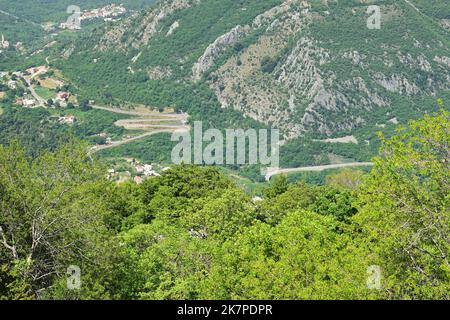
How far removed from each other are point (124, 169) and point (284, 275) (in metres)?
101

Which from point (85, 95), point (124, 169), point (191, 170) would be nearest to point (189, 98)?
point (85, 95)

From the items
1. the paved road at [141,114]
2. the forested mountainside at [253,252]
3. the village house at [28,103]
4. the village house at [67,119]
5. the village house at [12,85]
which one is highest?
the forested mountainside at [253,252]

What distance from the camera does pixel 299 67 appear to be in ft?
518

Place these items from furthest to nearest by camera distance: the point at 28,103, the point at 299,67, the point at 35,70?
1. the point at 35,70
2. the point at 28,103
3. the point at 299,67

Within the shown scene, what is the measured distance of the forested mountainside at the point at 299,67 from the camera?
150m

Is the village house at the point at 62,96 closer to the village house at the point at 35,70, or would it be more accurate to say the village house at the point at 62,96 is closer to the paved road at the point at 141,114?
the paved road at the point at 141,114

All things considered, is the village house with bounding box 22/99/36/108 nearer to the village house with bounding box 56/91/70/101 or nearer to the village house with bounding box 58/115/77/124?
the village house with bounding box 56/91/70/101

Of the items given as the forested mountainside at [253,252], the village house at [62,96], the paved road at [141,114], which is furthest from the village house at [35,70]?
the forested mountainside at [253,252]

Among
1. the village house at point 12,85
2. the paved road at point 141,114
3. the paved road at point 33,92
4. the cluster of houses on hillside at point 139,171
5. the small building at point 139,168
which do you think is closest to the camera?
the cluster of houses on hillside at point 139,171

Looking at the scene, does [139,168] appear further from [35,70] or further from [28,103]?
[35,70]

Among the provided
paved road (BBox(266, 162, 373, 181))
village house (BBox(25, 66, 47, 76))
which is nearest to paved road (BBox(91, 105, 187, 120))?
village house (BBox(25, 66, 47, 76))

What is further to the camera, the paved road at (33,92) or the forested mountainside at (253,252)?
the paved road at (33,92)

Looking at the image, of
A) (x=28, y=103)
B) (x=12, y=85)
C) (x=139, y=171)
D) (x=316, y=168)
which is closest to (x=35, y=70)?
(x=12, y=85)

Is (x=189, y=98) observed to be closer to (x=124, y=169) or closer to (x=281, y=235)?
(x=124, y=169)
